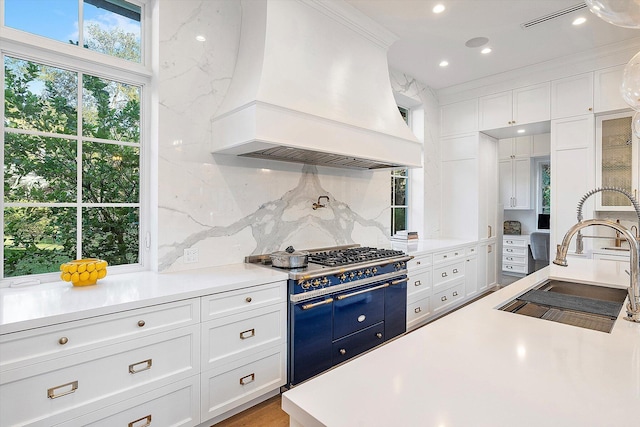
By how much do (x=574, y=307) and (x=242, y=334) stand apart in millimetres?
1767

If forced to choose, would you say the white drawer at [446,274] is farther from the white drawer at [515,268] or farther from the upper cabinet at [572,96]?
the white drawer at [515,268]

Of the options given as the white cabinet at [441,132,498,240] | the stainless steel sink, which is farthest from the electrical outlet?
the white cabinet at [441,132,498,240]

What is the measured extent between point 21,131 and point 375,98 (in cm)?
257

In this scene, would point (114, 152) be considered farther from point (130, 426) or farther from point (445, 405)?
point (445, 405)

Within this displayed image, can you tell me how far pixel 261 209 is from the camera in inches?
111

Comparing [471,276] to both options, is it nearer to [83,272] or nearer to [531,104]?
[531,104]

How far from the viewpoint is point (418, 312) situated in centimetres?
368

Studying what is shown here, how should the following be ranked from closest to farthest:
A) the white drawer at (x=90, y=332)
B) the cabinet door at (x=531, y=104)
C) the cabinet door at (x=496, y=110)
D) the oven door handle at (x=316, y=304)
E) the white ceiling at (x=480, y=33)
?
the white drawer at (x=90, y=332) < the oven door handle at (x=316, y=304) < the white ceiling at (x=480, y=33) < the cabinet door at (x=531, y=104) < the cabinet door at (x=496, y=110)

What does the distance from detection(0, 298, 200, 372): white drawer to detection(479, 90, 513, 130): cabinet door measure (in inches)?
173

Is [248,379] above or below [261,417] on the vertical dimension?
above

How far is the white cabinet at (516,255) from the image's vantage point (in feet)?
20.2

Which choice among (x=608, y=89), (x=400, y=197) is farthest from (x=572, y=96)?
(x=400, y=197)

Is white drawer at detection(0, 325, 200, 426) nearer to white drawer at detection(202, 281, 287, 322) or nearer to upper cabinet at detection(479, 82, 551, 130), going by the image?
white drawer at detection(202, 281, 287, 322)

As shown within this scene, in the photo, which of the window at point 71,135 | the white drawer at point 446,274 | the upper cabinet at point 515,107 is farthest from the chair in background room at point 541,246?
the window at point 71,135
